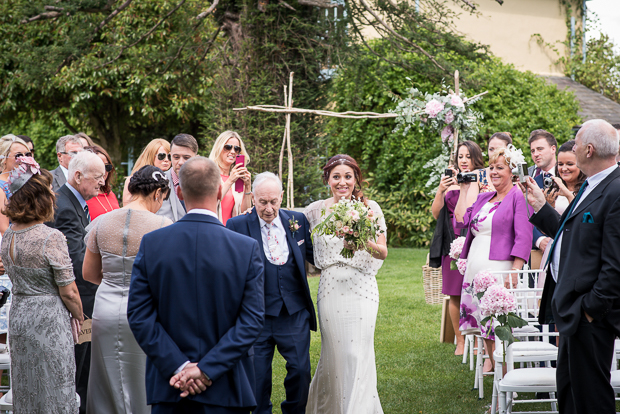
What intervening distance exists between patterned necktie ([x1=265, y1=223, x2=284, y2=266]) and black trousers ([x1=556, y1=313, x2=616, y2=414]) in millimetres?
2068

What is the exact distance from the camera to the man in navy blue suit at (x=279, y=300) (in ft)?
14.3

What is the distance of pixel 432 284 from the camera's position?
356 inches

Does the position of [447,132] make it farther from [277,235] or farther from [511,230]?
[277,235]

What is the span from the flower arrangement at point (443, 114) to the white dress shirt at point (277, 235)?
320cm

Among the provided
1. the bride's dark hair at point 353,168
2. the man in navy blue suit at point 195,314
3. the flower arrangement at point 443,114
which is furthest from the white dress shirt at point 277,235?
the flower arrangement at point 443,114

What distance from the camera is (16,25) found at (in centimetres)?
1595

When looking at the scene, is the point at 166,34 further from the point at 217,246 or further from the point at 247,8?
the point at 217,246

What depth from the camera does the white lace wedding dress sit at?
4.71 meters

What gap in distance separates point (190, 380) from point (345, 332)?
6.79ft

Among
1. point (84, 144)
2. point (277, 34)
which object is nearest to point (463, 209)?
point (84, 144)

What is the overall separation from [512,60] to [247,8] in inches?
549

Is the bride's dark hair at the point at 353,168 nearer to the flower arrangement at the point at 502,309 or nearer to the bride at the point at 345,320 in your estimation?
the bride at the point at 345,320

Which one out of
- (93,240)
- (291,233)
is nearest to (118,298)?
(93,240)

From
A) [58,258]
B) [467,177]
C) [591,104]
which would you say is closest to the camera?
[58,258]
